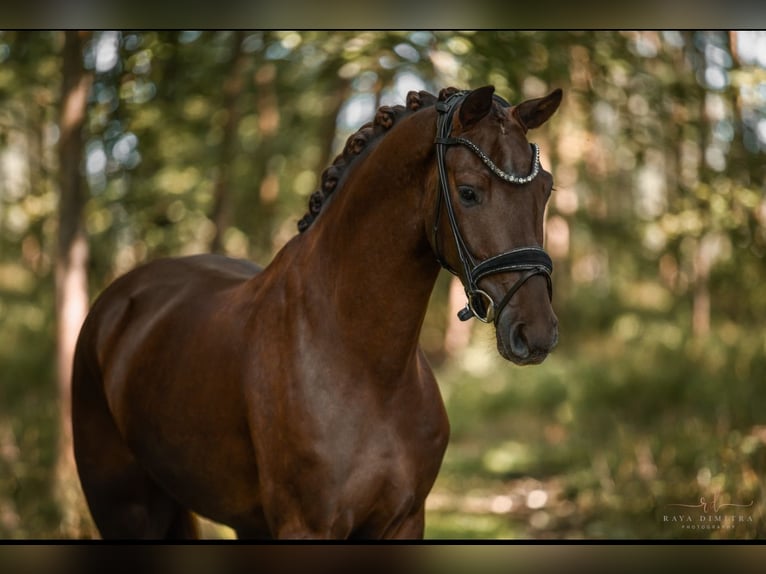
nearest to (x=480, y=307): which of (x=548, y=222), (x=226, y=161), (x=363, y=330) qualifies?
(x=363, y=330)

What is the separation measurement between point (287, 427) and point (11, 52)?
3.53m

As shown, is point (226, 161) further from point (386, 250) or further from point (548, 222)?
point (386, 250)

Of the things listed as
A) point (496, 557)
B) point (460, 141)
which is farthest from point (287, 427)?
point (496, 557)

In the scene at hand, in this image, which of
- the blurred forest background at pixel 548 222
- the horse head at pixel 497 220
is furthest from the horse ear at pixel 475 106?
the blurred forest background at pixel 548 222

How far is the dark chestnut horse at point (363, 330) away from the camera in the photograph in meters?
2.22

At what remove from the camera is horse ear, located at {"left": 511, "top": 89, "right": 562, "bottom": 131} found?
7.67 ft

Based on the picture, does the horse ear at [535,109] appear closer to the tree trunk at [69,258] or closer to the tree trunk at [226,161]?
the tree trunk at [69,258]

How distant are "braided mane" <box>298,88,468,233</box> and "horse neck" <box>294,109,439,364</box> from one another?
1.9 inches

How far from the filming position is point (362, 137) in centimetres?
253

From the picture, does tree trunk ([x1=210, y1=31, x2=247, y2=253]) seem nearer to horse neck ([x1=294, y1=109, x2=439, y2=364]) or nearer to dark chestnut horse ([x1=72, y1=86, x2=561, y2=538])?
dark chestnut horse ([x1=72, y1=86, x2=561, y2=538])

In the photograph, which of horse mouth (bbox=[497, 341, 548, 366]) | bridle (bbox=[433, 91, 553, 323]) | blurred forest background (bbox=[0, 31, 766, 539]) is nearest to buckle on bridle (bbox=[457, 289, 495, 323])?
bridle (bbox=[433, 91, 553, 323])

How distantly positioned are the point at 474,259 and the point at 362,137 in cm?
53

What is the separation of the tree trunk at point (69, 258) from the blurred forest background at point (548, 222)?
1cm

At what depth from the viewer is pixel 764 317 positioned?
5.04 m
